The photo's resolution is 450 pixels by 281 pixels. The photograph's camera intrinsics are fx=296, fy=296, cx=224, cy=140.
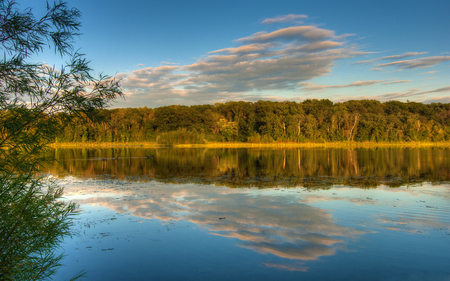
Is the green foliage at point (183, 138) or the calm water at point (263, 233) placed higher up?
the green foliage at point (183, 138)

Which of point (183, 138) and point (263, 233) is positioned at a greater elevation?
point (183, 138)

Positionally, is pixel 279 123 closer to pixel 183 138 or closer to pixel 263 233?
pixel 183 138

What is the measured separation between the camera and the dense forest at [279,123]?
61.4 metres

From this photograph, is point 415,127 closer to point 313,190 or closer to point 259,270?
point 313,190

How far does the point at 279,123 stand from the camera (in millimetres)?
63625

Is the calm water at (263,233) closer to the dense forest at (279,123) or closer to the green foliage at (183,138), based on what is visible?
the green foliage at (183,138)

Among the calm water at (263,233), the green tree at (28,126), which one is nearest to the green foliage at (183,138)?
the calm water at (263,233)

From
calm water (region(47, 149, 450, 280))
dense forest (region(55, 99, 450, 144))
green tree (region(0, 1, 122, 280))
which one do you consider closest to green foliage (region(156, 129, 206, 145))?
dense forest (region(55, 99, 450, 144))

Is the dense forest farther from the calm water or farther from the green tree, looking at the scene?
the green tree

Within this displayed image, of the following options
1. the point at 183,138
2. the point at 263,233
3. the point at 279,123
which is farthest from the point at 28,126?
the point at 279,123

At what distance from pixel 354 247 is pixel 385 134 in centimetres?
6157

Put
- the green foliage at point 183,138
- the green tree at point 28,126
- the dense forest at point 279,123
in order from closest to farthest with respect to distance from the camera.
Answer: the green tree at point 28,126 < the green foliage at point 183,138 < the dense forest at point 279,123

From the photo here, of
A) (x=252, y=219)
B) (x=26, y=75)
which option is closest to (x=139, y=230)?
(x=252, y=219)

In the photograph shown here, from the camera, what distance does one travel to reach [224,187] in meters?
14.2
